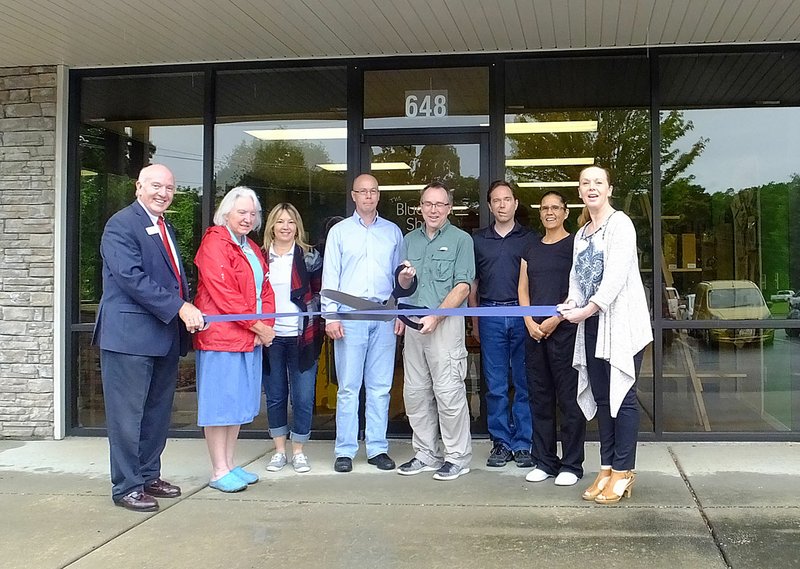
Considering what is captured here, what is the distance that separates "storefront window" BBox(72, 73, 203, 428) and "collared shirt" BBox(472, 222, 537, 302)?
2.40 meters

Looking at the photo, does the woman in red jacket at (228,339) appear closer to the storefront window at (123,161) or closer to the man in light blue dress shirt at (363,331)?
the man in light blue dress shirt at (363,331)

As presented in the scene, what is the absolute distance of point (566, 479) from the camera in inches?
168

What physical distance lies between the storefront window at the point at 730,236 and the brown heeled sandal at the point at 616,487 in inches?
65.8

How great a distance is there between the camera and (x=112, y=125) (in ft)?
19.7

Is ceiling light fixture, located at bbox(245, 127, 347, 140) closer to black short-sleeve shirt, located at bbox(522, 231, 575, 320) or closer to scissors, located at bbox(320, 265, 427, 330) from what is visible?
scissors, located at bbox(320, 265, 427, 330)

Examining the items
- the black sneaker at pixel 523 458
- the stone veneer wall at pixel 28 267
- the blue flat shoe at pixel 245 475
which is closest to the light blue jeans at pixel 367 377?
the blue flat shoe at pixel 245 475

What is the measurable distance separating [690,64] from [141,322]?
14.0 ft

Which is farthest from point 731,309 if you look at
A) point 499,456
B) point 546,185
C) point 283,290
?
point 283,290

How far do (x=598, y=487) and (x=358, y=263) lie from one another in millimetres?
1956

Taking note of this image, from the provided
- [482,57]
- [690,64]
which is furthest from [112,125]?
[690,64]

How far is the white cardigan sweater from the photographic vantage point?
3832 mm

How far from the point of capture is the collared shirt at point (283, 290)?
4672mm

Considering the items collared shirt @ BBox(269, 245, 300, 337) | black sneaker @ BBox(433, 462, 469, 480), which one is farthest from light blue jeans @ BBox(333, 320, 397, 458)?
black sneaker @ BBox(433, 462, 469, 480)

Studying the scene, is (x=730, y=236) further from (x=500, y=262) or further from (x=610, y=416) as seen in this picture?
(x=610, y=416)
